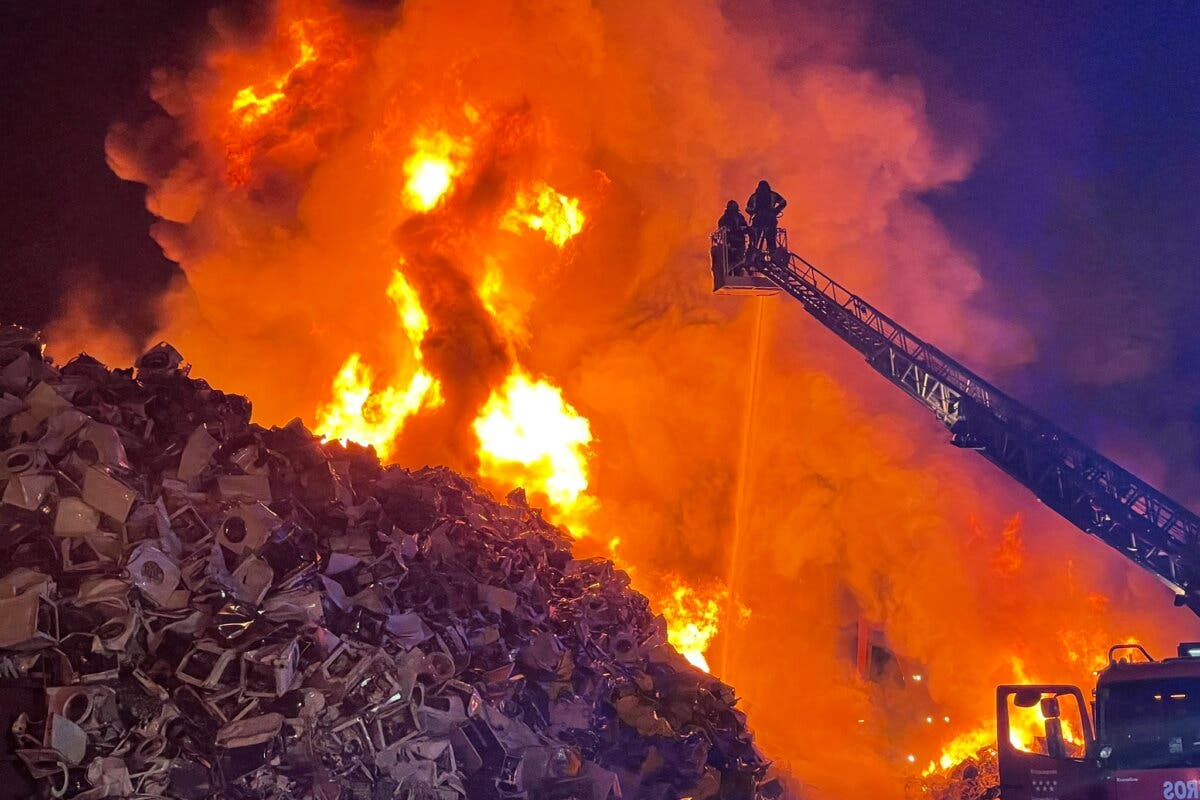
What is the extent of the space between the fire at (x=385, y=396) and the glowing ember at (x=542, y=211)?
3.61 meters

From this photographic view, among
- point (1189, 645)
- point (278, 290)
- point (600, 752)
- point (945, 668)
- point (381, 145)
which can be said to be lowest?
point (600, 752)

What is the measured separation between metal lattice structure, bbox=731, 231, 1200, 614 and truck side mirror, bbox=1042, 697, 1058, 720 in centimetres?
590

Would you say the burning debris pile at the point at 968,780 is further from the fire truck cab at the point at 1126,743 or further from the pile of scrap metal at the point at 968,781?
the fire truck cab at the point at 1126,743

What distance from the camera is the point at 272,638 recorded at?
31.8 ft

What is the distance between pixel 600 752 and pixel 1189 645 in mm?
7045

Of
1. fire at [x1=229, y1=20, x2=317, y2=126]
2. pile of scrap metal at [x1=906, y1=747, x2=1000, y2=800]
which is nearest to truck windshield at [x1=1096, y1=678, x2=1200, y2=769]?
pile of scrap metal at [x1=906, y1=747, x2=1000, y2=800]

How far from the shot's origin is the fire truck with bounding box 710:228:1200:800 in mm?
8352

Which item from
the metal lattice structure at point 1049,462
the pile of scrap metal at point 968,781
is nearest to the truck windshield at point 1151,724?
the metal lattice structure at point 1049,462

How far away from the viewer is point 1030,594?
2433 cm

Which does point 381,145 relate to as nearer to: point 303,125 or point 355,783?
point 303,125

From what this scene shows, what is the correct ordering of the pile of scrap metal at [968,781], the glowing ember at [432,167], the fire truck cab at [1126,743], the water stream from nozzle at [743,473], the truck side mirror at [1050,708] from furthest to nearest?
1. the water stream from nozzle at [743,473]
2. the glowing ember at [432,167]
3. the pile of scrap metal at [968,781]
4. the truck side mirror at [1050,708]
5. the fire truck cab at [1126,743]

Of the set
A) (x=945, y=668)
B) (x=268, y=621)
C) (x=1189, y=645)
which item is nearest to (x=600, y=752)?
(x=268, y=621)

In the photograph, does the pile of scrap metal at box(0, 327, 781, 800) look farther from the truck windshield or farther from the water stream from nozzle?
the water stream from nozzle

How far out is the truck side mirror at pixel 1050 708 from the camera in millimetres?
8773
